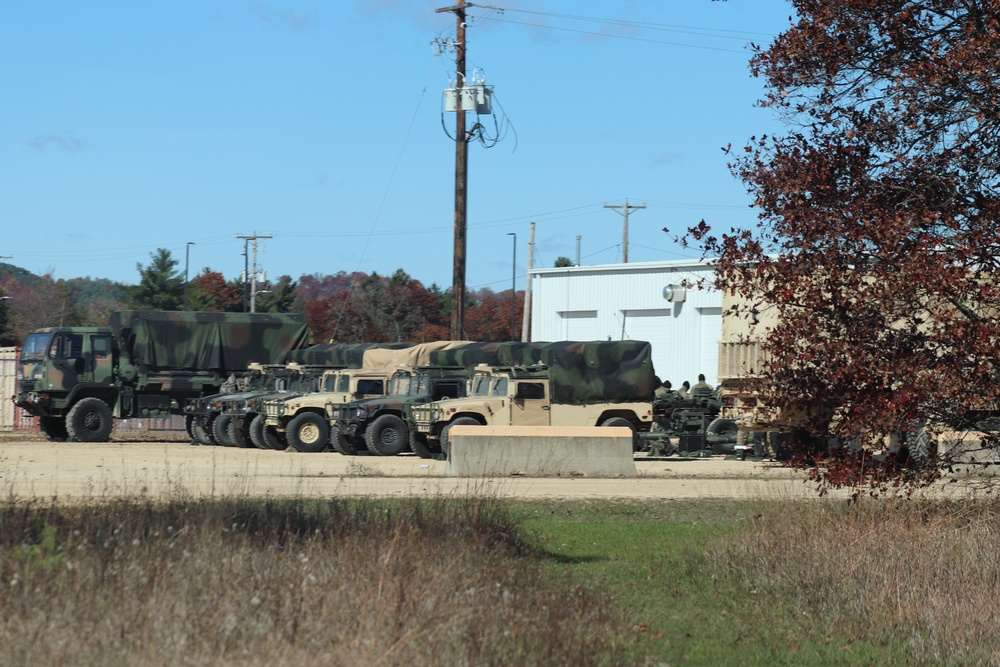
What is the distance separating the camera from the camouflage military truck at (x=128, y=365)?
106 feet

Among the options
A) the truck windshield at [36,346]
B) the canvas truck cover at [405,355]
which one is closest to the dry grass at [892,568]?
the canvas truck cover at [405,355]

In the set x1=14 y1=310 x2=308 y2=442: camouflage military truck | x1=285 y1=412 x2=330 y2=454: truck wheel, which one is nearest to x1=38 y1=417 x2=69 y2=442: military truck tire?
x1=14 y1=310 x2=308 y2=442: camouflage military truck

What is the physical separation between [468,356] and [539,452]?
351 inches

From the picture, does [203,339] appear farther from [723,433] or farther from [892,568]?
[892,568]

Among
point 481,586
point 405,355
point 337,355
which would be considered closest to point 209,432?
point 337,355

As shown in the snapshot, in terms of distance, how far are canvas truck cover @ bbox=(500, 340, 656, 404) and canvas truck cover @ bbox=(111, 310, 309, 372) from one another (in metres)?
9.29

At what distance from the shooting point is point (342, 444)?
28031 mm

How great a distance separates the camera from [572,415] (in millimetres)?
27062

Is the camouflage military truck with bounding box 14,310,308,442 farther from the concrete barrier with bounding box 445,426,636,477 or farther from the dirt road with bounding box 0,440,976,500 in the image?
the concrete barrier with bounding box 445,426,636,477

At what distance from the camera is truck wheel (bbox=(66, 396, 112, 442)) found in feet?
106

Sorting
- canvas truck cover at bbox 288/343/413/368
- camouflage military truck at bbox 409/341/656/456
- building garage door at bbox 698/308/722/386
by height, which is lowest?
camouflage military truck at bbox 409/341/656/456

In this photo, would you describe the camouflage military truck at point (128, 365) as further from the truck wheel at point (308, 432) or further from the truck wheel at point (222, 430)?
the truck wheel at point (308, 432)

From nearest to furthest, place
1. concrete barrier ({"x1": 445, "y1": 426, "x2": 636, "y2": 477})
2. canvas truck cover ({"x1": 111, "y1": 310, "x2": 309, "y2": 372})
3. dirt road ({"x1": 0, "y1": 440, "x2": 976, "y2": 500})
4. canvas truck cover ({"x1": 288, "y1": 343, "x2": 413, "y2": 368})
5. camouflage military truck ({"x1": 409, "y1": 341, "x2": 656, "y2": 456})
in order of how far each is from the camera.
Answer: dirt road ({"x1": 0, "y1": 440, "x2": 976, "y2": 500}) → concrete barrier ({"x1": 445, "y1": 426, "x2": 636, "y2": 477}) → camouflage military truck ({"x1": 409, "y1": 341, "x2": 656, "y2": 456}) → canvas truck cover ({"x1": 111, "y1": 310, "x2": 309, "y2": 372}) → canvas truck cover ({"x1": 288, "y1": 343, "x2": 413, "y2": 368})

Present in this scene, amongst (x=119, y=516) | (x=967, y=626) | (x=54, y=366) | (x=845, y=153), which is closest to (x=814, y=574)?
(x=967, y=626)
